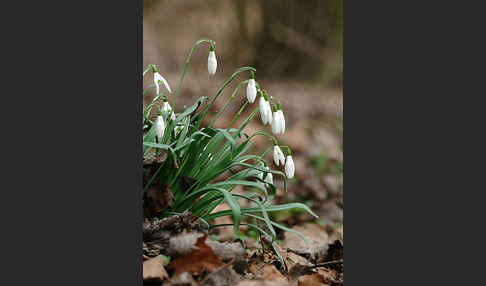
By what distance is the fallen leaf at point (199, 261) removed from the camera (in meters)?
1.66

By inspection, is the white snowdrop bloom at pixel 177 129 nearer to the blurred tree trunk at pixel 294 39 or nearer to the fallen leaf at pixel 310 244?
the fallen leaf at pixel 310 244

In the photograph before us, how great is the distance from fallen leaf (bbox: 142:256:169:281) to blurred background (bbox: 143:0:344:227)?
10.4 ft

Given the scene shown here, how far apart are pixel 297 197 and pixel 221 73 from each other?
252 cm

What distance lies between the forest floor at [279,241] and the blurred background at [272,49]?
184mm

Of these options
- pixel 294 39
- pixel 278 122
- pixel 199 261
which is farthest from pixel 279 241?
pixel 294 39

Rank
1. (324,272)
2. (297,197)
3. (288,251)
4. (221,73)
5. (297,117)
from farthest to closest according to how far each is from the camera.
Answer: (221,73) < (297,117) < (297,197) < (288,251) < (324,272)

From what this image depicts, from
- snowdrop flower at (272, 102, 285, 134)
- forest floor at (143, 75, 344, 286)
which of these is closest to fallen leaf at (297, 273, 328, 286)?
forest floor at (143, 75, 344, 286)

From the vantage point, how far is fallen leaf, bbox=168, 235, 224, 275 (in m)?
1.66

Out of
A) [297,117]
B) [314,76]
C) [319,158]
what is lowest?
[319,158]

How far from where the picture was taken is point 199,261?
1.67 m

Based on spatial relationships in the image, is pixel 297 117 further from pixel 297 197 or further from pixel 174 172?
pixel 174 172

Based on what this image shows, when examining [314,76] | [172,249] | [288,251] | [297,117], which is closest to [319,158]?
[297,117]

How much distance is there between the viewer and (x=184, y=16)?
19.0 feet

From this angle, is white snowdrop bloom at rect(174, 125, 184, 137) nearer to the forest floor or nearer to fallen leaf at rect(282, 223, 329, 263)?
the forest floor
